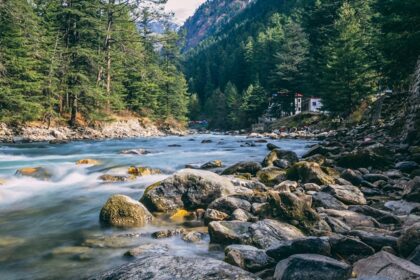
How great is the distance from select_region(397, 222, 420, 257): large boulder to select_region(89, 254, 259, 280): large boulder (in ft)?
7.11

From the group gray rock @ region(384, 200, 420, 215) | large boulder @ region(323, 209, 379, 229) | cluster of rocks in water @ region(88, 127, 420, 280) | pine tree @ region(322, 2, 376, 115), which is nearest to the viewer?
cluster of rocks in water @ region(88, 127, 420, 280)

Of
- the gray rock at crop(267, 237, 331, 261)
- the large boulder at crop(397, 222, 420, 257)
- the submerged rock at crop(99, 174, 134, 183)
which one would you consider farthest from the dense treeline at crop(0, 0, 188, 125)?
the large boulder at crop(397, 222, 420, 257)

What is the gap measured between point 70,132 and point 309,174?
30045mm

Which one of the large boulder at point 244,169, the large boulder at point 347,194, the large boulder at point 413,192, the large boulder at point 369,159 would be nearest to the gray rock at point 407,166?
the large boulder at point 369,159

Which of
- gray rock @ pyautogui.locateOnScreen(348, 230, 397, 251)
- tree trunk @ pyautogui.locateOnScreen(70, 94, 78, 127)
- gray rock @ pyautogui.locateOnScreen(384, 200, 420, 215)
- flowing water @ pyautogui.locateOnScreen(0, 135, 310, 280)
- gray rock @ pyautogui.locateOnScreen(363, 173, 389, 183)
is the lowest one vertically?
flowing water @ pyautogui.locateOnScreen(0, 135, 310, 280)

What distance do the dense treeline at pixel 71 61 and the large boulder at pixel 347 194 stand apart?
28268 mm

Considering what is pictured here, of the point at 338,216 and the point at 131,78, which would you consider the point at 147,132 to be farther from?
the point at 338,216

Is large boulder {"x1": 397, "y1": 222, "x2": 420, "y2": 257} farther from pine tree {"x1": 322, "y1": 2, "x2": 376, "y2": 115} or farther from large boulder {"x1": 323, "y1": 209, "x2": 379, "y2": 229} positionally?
pine tree {"x1": 322, "y1": 2, "x2": 376, "y2": 115}

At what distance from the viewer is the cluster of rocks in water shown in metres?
4.76

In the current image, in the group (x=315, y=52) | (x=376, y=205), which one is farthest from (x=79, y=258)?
(x=315, y=52)

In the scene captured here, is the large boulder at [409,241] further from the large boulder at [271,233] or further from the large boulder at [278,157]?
the large boulder at [278,157]

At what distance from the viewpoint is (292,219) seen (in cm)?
742

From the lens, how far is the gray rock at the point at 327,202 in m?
8.57

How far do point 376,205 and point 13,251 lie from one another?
26.6ft
